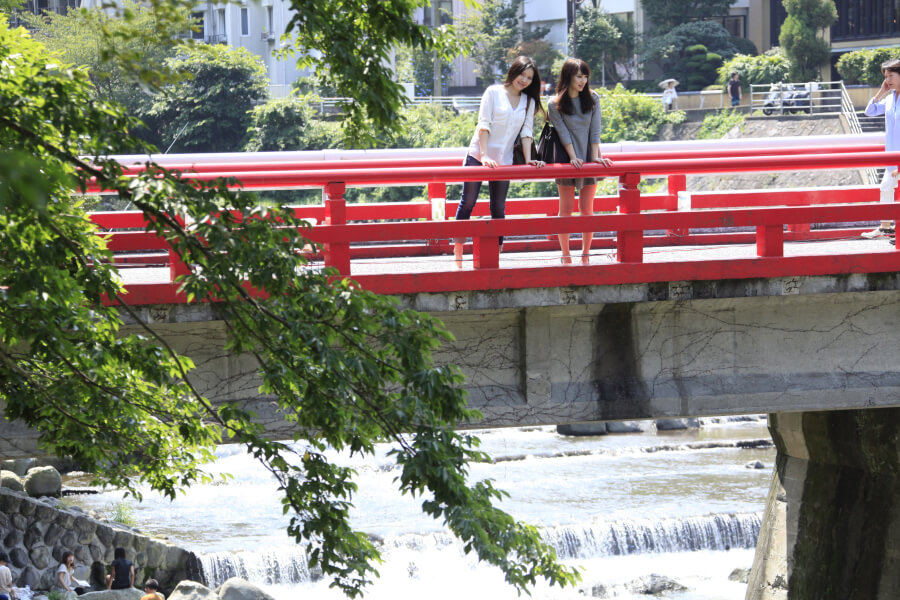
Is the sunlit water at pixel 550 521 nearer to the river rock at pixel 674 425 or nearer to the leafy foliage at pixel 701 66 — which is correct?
the river rock at pixel 674 425

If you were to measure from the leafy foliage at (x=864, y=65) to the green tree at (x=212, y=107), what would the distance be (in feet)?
73.3

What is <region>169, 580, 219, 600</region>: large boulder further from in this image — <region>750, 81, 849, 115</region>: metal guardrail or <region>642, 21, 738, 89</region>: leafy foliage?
<region>642, 21, 738, 89</region>: leafy foliage

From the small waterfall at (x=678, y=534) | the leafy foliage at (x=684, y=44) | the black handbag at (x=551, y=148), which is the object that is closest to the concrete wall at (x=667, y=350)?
the black handbag at (x=551, y=148)

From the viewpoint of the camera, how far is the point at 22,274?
4.88 m

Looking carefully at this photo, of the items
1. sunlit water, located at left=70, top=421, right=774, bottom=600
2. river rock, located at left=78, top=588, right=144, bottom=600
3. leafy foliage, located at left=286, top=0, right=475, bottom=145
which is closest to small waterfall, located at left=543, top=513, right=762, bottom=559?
sunlit water, located at left=70, top=421, right=774, bottom=600

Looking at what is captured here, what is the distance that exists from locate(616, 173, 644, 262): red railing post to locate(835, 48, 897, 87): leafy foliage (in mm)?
37406

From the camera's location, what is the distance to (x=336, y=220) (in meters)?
7.08

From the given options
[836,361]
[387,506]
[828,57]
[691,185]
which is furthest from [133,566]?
[828,57]

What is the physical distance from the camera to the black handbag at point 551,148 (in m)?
8.23

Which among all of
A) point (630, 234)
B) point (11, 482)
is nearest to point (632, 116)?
point (11, 482)

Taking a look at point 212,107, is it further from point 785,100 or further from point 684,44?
point 684,44

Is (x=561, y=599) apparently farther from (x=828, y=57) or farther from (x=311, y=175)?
(x=828, y=57)

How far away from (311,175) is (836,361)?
3781mm

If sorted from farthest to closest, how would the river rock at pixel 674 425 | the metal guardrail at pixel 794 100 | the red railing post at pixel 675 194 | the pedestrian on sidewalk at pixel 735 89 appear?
the pedestrian on sidewalk at pixel 735 89, the metal guardrail at pixel 794 100, the river rock at pixel 674 425, the red railing post at pixel 675 194
